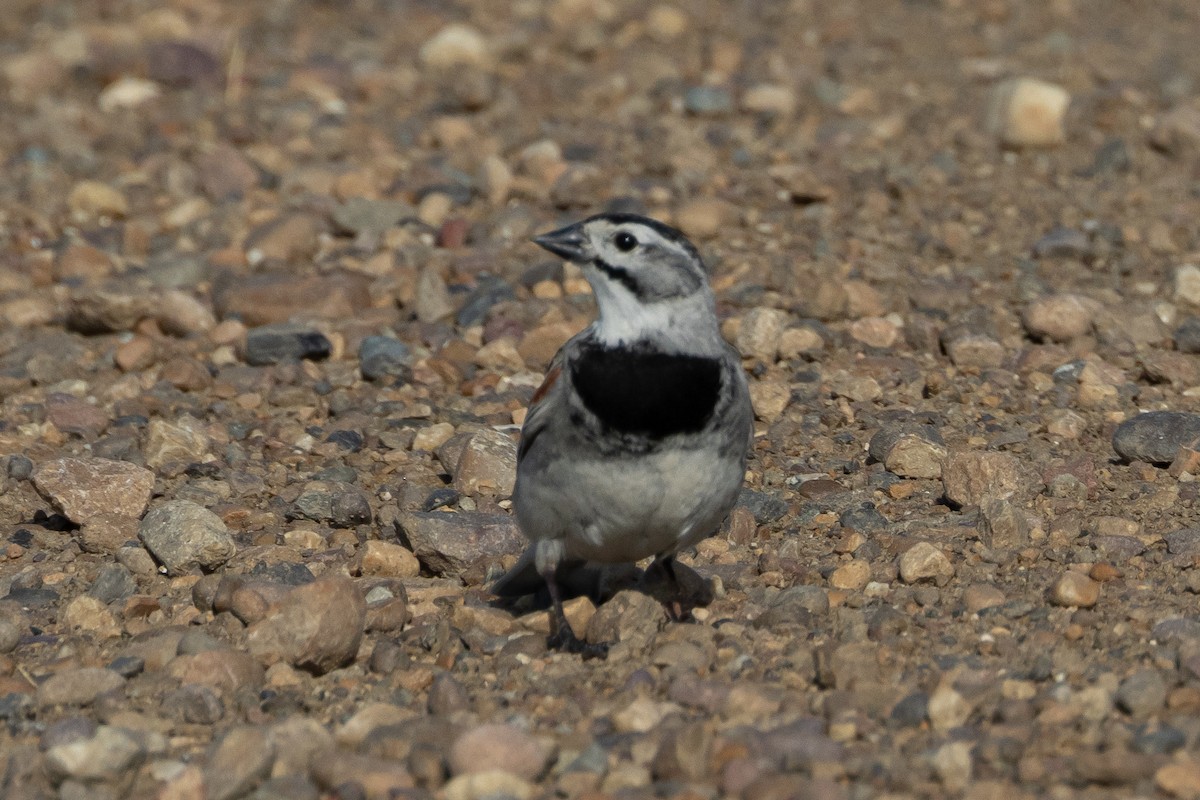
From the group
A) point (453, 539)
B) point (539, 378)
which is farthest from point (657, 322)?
point (539, 378)

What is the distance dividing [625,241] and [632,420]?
65cm

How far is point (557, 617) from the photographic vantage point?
19.4 feet

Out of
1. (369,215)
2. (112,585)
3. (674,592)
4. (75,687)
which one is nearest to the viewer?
(75,687)

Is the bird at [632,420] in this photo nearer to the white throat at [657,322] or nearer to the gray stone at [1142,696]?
the white throat at [657,322]

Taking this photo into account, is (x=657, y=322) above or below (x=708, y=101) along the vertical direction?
above

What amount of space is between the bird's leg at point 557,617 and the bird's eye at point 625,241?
3.36 feet

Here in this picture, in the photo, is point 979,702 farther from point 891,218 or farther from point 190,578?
point 891,218

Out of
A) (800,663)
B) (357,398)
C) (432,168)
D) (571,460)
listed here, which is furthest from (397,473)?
(432,168)

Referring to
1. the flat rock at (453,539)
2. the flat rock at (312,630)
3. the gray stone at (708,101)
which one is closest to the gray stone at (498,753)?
the flat rock at (312,630)

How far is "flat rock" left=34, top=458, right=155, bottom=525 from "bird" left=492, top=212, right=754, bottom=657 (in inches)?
73.8

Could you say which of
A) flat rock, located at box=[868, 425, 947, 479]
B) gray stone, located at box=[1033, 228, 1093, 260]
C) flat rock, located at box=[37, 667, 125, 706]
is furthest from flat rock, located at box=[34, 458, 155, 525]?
gray stone, located at box=[1033, 228, 1093, 260]

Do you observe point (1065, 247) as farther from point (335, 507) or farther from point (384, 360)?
point (335, 507)

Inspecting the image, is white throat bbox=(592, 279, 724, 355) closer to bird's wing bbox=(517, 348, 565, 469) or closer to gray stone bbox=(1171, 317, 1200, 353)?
bird's wing bbox=(517, 348, 565, 469)

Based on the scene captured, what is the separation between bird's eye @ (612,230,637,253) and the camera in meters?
5.76
